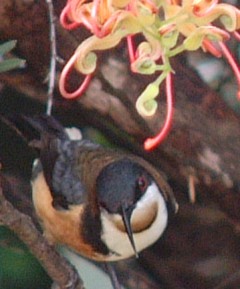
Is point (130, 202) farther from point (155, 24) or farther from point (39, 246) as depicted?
point (155, 24)

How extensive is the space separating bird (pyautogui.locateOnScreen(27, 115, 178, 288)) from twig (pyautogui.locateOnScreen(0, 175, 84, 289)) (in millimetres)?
155

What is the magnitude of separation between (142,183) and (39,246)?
504 mm

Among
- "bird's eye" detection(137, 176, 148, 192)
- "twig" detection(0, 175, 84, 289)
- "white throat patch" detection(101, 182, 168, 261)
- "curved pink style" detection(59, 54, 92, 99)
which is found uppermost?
"curved pink style" detection(59, 54, 92, 99)

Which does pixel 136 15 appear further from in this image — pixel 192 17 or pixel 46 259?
pixel 46 259

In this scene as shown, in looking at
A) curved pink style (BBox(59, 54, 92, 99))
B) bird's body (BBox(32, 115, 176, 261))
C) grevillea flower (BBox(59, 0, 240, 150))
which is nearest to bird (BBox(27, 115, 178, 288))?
bird's body (BBox(32, 115, 176, 261))

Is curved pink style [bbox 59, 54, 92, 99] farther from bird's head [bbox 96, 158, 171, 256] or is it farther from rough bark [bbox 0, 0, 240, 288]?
rough bark [bbox 0, 0, 240, 288]

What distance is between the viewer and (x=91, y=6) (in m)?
1.77

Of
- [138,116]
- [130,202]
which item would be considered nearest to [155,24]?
[130,202]

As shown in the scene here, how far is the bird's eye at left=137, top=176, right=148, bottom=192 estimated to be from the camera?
2789 mm

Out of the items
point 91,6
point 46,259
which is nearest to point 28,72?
point 46,259

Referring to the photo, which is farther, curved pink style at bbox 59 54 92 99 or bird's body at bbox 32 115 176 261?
bird's body at bbox 32 115 176 261

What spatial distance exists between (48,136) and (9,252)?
362 mm

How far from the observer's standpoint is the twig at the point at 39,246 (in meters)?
2.15

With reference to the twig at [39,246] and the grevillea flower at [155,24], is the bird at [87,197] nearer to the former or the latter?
the twig at [39,246]
